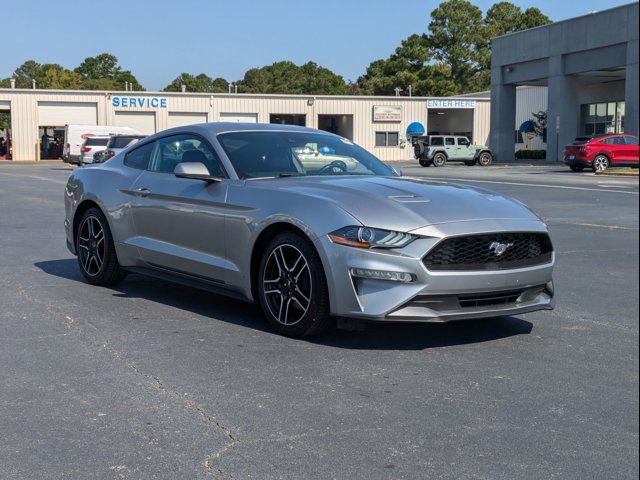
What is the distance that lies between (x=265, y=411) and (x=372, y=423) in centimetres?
55

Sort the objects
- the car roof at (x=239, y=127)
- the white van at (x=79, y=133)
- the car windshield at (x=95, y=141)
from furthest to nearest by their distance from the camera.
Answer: the white van at (x=79, y=133) → the car windshield at (x=95, y=141) → the car roof at (x=239, y=127)

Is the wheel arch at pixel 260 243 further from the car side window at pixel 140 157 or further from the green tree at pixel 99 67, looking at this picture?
the green tree at pixel 99 67

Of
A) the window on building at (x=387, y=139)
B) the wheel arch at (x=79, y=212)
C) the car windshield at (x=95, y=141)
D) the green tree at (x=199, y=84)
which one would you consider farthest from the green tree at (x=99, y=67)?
the wheel arch at (x=79, y=212)

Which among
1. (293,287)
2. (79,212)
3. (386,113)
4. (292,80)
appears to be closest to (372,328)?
(293,287)

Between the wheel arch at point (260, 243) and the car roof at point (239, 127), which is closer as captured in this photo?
the wheel arch at point (260, 243)

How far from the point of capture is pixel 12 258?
9.25 meters

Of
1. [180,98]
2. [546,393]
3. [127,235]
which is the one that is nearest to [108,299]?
[127,235]

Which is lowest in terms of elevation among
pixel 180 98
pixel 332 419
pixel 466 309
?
pixel 332 419

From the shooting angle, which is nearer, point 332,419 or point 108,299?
point 332,419

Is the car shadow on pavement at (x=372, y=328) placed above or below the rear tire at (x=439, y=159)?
below

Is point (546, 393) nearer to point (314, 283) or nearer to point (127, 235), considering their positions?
point (314, 283)

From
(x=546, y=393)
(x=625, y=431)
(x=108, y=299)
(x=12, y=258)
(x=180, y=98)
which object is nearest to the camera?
(x=625, y=431)

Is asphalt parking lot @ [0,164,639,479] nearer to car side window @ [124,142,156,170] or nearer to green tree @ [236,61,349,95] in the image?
car side window @ [124,142,156,170]

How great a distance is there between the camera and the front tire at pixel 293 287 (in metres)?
5.09
